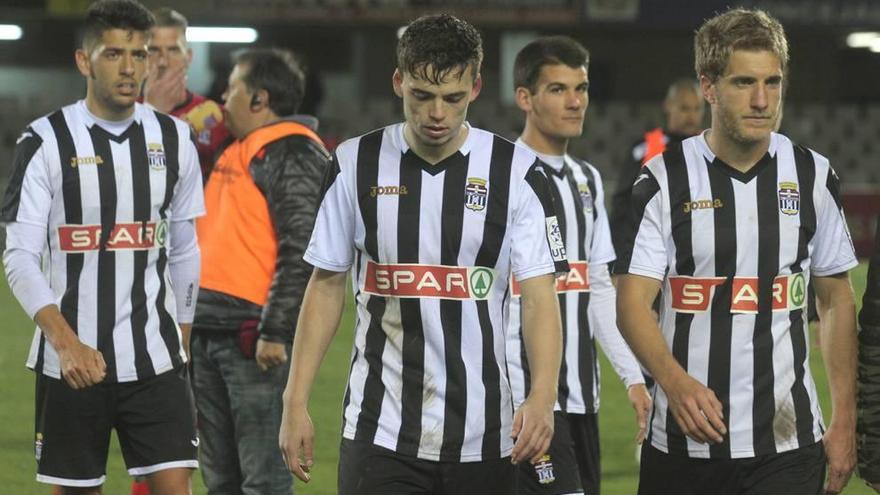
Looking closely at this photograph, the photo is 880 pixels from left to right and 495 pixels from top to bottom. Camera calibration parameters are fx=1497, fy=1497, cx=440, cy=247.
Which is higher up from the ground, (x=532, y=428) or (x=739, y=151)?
(x=739, y=151)

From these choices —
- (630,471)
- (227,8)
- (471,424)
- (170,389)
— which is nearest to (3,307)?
(227,8)

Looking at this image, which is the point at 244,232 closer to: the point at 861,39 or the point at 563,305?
the point at 563,305

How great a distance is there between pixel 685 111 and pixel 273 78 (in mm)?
3779

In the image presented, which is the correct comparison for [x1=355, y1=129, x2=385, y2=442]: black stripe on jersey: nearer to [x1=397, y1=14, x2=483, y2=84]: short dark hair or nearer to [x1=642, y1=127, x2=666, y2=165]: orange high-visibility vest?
[x1=397, y1=14, x2=483, y2=84]: short dark hair

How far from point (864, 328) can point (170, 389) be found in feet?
6.91

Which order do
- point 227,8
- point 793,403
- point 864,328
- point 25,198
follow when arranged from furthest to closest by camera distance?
point 227,8
point 25,198
point 793,403
point 864,328

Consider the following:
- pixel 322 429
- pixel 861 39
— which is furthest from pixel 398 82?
pixel 861 39

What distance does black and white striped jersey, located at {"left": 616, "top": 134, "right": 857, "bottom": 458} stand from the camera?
3443 mm

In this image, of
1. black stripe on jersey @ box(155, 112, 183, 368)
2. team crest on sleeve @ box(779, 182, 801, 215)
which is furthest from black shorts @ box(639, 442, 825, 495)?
black stripe on jersey @ box(155, 112, 183, 368)

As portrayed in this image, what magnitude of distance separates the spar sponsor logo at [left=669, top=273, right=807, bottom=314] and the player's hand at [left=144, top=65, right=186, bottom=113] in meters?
2.63

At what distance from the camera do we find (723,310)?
136 inches

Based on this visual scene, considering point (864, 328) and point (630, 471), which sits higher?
point (864, 328)

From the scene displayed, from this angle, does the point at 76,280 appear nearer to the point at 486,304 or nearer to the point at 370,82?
the point at 486,304

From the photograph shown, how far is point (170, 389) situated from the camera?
4441 millimetres
